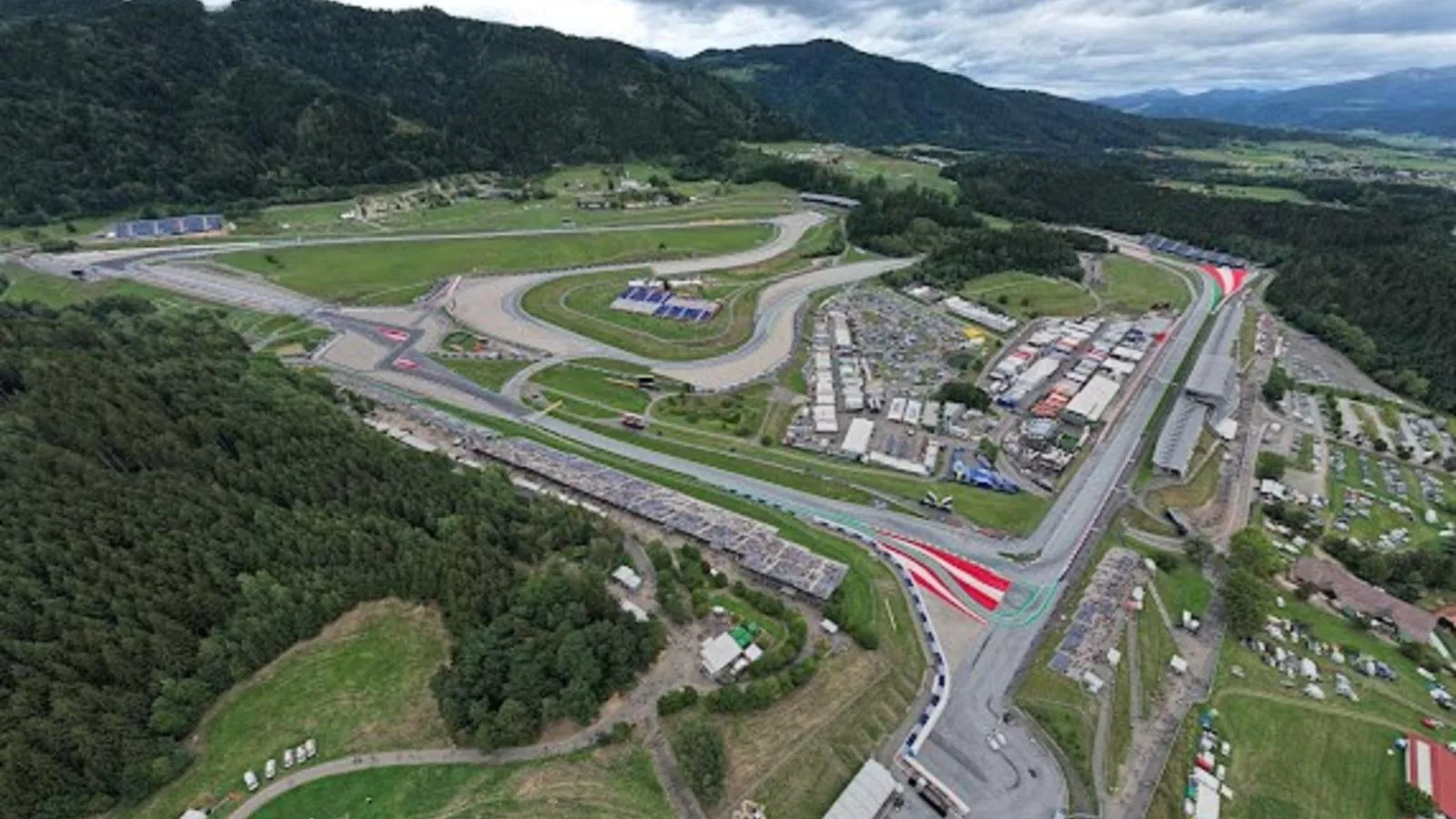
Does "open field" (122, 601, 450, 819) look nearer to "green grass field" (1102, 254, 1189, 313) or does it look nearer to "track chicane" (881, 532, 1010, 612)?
"track chicane" (881, 532, 1010, 612)

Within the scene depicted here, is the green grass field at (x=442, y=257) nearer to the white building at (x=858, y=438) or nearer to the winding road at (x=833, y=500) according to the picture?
the winding road at (x=833, y=500)

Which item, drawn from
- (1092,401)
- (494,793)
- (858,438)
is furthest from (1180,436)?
(494,793)

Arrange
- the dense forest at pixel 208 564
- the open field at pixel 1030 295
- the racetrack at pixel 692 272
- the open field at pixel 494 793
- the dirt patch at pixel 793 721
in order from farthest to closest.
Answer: the open field at pixel 1030 295 → the racetrack at pixel 692 272 → the dirt patch at pixel 793 721 → the dense forest at pixel 208 564 → the open field at pixel 494 793

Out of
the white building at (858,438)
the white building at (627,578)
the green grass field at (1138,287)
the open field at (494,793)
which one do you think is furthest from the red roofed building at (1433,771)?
the green grass field at (1138,287)

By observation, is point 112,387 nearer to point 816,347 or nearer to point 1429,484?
point 816,347

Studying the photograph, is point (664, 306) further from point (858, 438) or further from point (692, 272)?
point (858, 438)

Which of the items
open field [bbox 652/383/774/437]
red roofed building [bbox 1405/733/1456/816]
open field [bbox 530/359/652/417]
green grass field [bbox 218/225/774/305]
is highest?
green grass field [bbox 218/225/774/305]

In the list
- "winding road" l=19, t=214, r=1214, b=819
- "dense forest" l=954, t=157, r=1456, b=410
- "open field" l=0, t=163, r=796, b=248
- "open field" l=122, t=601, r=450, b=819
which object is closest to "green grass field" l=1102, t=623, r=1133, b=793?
"winding road" l=19, t=214, r=1214, b=819
